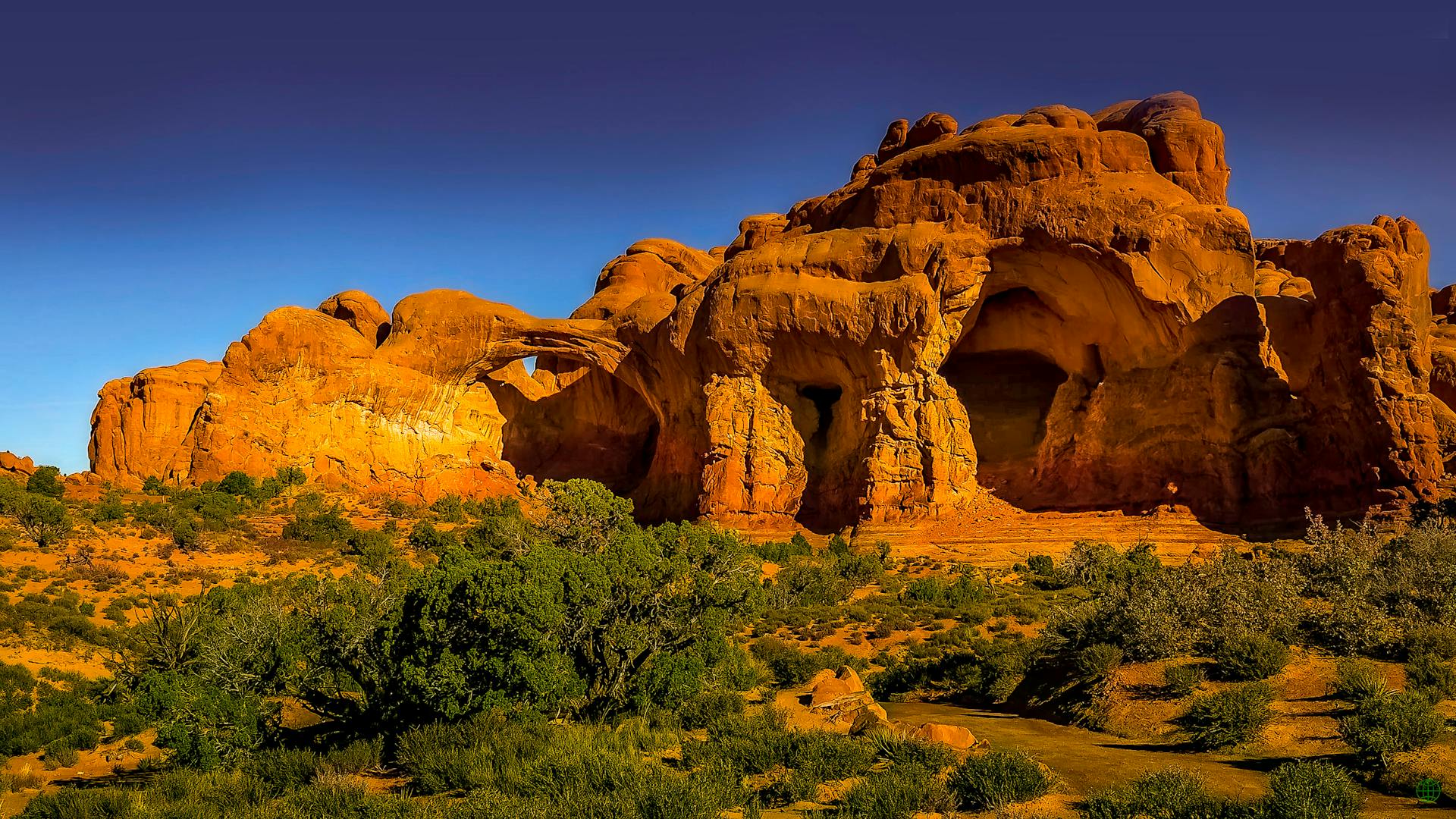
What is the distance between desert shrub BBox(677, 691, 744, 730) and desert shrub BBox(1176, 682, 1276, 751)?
19.0 feet

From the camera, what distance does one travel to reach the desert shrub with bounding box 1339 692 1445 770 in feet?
27.7

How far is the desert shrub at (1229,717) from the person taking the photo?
10.1m

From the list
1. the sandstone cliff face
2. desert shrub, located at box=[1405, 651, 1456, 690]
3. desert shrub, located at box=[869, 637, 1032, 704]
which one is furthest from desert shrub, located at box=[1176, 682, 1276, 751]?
the sandstone cliff face

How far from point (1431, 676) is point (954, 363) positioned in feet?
91.8

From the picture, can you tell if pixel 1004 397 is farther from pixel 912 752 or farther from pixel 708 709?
pixel 912 752

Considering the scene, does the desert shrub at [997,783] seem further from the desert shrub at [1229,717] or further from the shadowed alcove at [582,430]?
the shadowed alcove at [582,430]

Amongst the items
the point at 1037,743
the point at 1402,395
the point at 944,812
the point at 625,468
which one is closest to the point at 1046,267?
the point at 1402,395

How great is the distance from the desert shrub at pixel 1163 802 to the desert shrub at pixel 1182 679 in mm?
3730

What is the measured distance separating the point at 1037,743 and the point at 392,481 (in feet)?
108

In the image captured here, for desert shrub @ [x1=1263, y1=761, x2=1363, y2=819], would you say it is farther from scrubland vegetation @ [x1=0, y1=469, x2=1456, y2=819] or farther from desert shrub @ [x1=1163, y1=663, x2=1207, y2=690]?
desert shrub @ [x1=1163, y1=663, x2=1207, y2=690]

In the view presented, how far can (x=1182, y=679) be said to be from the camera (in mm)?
11633

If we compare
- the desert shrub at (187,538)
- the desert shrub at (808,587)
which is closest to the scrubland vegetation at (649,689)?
the desert shrub at (808,587)

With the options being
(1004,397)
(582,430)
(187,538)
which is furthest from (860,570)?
(582,430)

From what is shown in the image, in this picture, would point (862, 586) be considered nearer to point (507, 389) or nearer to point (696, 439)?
point (696, 439)
